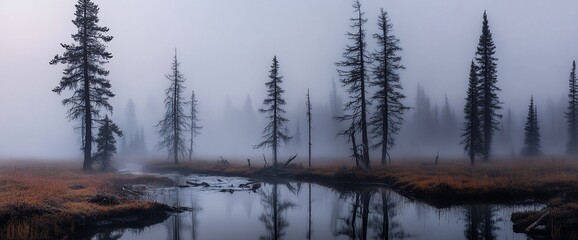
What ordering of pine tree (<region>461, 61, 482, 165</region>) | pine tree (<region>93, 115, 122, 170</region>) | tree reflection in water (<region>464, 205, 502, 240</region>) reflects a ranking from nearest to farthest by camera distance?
tree reflection in water (<region>464, 205, 502, 240</region>), pine tree (<region>93, 115, 122, 170</region>), pine tree (<region>461, 61, 482, 165</region>)

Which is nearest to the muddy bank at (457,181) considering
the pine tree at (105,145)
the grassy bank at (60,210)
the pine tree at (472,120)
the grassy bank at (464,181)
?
the grassy bank at (464,181)

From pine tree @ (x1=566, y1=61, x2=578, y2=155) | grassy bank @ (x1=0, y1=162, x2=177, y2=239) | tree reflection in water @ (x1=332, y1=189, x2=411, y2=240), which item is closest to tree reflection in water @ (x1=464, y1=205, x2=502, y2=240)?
tree reflection in water @ (x1=332, y1=189, x2=411, y2=240)

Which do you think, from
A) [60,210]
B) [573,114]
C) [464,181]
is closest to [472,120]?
[464,181]

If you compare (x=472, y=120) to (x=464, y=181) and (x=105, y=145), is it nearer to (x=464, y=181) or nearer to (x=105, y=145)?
(x=464, y=181)

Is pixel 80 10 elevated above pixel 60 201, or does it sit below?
above

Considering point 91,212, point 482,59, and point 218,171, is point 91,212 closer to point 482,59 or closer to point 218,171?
point 218,171

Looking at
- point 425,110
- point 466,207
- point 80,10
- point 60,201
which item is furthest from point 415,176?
point 425,110

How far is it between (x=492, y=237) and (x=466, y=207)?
727 centimetres

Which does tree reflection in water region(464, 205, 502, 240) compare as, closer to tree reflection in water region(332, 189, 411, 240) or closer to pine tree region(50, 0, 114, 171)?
tree reflection in water region(332, 189, 411, 240)

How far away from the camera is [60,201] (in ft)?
68.0

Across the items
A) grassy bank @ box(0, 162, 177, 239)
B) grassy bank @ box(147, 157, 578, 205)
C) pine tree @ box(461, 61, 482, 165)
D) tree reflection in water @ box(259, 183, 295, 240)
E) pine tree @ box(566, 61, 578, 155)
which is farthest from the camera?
pine tree @ box(566, 61, 578, 155)

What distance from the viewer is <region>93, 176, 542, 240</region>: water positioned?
18.0 m

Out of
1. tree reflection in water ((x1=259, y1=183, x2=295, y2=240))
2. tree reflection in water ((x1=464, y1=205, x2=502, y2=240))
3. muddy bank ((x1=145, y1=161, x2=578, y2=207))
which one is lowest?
tree reflection in water ((x1=259, y1=183, x2=295, y2=240))

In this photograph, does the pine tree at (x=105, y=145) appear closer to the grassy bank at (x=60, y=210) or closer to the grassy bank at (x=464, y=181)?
the grassy bank at (x=464, y=181)
